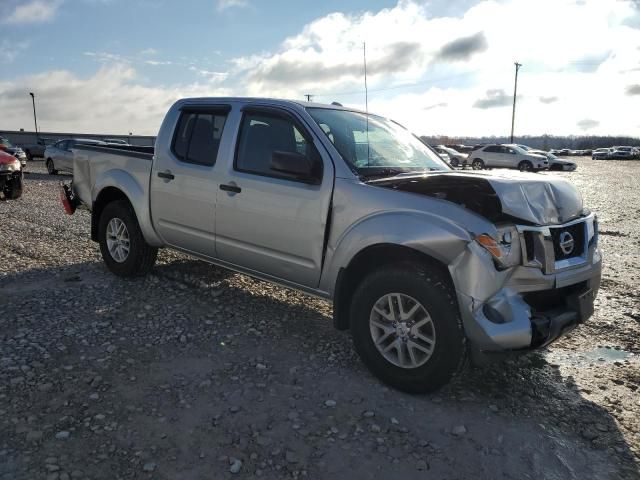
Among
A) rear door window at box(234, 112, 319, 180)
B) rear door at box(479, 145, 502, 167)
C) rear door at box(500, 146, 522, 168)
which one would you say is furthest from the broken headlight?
rear door at box(479, 145, 502, 167)

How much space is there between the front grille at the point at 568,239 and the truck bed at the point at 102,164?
12.8ft

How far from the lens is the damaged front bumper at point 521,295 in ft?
10.4

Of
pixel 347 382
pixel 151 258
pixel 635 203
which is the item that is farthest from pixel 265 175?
pixel 635 203

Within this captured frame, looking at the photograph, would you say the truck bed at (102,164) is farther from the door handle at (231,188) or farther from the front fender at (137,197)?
the door handle at (231,188)

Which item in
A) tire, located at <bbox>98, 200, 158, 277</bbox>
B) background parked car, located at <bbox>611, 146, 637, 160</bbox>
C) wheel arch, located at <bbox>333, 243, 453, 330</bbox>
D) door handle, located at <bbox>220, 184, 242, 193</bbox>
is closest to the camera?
wheel arch, located at <bbox>333, 243, 453, 330</bbox>

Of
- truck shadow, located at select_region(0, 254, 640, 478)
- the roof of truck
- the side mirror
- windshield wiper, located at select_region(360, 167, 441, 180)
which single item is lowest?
truck shadow, located at select_region(0, 254, 640, 478)

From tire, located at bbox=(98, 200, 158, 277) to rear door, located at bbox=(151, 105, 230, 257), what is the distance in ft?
1.32

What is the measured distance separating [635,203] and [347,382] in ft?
48.0

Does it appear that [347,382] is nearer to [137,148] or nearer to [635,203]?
[137,148]

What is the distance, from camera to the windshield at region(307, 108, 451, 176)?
13.5ft

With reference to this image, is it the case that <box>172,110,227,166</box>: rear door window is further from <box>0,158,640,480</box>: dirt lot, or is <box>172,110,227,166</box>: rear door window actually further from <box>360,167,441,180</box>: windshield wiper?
<box>360,167,441,180</box>: windshield wiper

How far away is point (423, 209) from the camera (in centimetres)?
343

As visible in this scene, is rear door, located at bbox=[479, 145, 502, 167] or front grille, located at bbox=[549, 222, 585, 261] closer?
front grille, located at bbox=[549, 222, 585, 261]

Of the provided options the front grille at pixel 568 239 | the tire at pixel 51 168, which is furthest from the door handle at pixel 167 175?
the tire at pixel 51 168
